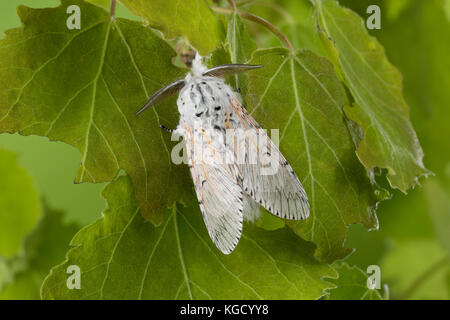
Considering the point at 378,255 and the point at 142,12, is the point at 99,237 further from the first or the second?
the point at 378,255

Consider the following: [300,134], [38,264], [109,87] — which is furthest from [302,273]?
[38,264]

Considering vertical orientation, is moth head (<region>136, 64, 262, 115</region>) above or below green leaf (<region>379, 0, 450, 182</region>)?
below

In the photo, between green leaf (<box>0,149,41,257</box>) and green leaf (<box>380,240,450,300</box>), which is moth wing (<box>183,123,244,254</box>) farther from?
green leaf (<box>380,240,450,300</box>)

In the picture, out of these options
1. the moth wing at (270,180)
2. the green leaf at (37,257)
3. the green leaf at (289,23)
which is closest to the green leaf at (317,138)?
the moth wing at (270,180)

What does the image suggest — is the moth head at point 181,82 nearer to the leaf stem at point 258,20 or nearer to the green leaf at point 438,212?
the leaf stem at point 258,20

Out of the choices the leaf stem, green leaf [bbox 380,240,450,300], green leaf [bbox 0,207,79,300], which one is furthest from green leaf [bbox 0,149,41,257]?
green leaf [bbox 380,240,450,300]

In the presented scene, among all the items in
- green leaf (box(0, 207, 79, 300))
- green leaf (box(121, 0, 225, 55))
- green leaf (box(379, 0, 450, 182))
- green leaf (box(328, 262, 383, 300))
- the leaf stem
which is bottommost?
green leaf (box(328, 262, 383, 300))

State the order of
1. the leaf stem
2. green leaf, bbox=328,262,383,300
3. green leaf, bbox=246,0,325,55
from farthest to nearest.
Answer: green leaf, bbox=246,0,325,55, green leaf, bbox=328,262,383,300, the leaf stem

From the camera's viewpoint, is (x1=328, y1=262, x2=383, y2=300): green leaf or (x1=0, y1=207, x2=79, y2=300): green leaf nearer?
(x1=328, y1=262, x2=383, y2=300): green leaf
